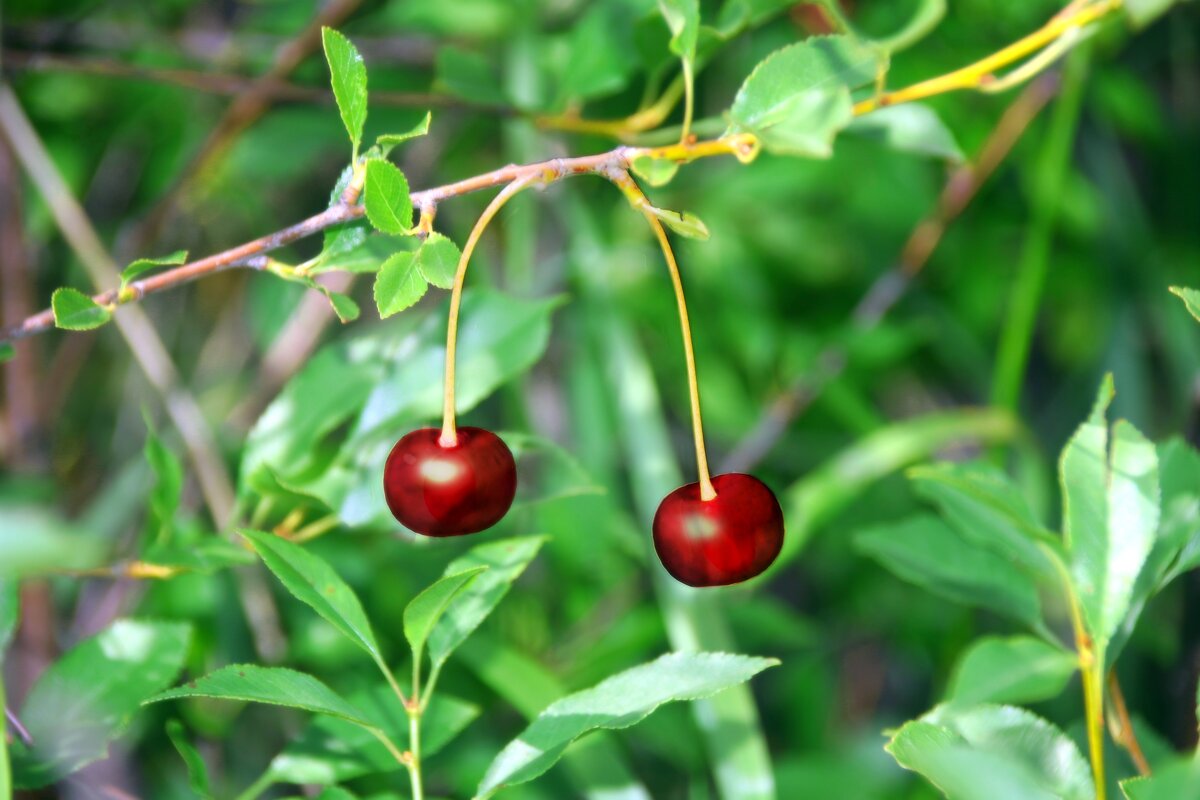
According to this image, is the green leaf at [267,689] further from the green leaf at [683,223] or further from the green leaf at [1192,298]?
the green leaf at [1192,298]

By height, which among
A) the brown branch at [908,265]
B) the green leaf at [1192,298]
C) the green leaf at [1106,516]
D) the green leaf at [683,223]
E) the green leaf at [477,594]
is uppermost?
the brown branch at [908,265]

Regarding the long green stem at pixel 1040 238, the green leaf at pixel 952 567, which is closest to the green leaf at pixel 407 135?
the green leaf at pixel 952 567

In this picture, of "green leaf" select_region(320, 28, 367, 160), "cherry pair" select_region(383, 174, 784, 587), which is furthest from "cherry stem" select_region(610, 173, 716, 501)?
"green leaf" select_region(320, 28, 367, 160)

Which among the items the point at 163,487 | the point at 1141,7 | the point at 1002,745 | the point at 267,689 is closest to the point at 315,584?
the point at 267,689

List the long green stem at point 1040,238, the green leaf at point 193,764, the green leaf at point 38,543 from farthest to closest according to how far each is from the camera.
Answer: the long green stem at point 1040,238 → the green leaf at point 193,764 → the green leaf at point 38,543

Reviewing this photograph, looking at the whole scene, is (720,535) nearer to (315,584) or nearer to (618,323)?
(315,584)

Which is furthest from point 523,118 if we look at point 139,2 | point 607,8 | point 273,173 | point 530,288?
point 139,2
